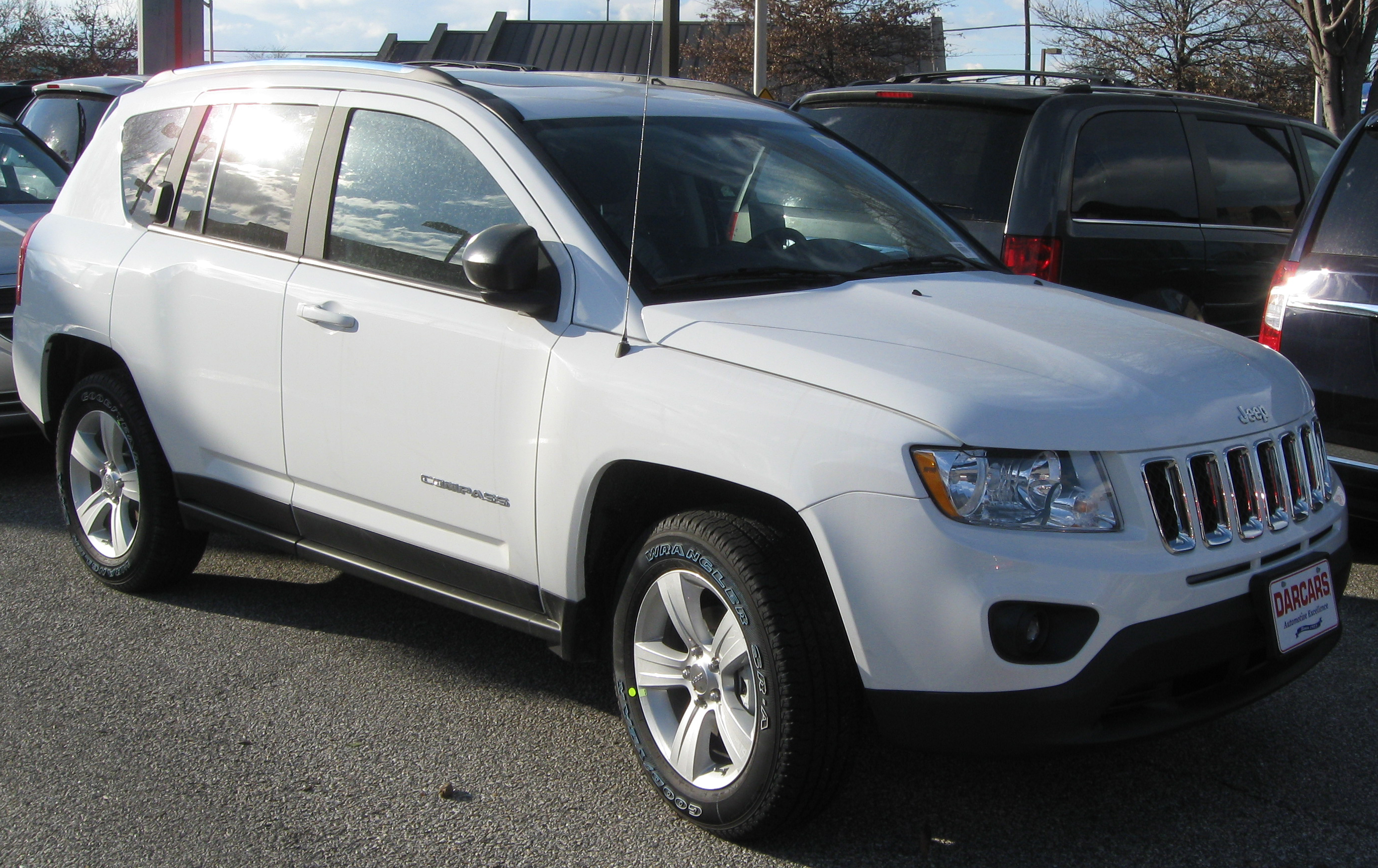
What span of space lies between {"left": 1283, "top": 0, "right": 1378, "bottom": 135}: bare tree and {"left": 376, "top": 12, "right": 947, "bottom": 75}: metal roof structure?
2457cm

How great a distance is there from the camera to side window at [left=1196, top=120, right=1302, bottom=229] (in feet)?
22.0

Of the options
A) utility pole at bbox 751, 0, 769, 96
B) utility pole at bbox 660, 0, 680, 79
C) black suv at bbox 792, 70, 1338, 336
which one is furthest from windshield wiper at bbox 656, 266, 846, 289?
utility pole at bbox 751, 0, 769, 96

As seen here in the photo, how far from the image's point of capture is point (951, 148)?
20.2 feet

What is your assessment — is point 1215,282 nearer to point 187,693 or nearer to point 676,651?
point 676,651

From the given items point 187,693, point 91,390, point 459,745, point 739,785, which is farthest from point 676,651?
point 91,390

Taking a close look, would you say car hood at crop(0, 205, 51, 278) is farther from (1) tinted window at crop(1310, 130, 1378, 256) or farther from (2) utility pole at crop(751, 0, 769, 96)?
(2) utility pole at crop(751, 0, 769, 96)

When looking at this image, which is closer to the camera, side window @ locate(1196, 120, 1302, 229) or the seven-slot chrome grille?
the seven-slot chrome grille

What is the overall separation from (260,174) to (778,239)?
1741 mm

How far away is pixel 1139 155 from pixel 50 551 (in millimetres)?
5247

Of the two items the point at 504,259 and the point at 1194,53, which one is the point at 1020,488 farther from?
the point at 1194,53

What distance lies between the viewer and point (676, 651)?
3.19 m

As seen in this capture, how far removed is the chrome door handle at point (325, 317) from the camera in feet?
12.1

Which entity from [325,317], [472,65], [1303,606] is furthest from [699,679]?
[472,65]

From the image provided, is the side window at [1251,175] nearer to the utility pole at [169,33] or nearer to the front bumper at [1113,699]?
the front bumper at [1113,699]
